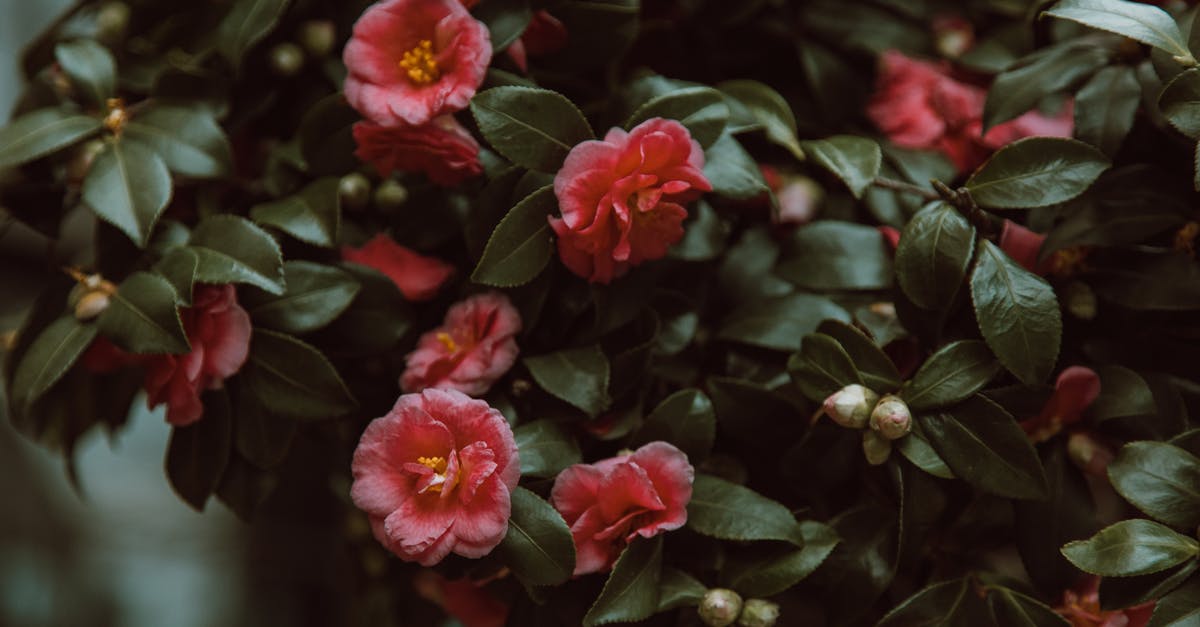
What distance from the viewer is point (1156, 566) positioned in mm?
652

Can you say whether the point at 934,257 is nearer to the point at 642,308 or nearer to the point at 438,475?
the point at 642,308

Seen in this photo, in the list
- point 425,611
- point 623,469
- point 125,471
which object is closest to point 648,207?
point 623,469

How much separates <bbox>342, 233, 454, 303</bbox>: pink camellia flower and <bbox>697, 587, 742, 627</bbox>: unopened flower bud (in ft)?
1.05

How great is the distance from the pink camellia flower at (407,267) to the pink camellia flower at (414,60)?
12 cm

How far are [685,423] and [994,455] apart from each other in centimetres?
21

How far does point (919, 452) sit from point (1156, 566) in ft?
0.51

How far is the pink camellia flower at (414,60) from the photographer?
740 mm

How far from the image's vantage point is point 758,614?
0.73 metres

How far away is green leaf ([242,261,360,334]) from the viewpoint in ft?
2.60

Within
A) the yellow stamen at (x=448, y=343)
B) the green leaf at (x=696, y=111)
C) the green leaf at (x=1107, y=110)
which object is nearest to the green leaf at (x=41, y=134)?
the yellow stamen at (x=448, y=343)

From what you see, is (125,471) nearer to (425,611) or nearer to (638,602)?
(425,611)

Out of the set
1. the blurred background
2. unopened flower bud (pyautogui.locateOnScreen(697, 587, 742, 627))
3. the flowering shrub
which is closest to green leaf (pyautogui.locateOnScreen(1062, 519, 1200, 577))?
the flowering shrub

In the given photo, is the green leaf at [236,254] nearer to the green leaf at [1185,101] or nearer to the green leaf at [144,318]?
the green leaf at [144,318]

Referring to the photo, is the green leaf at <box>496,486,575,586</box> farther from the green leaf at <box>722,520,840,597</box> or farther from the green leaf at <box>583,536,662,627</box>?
the green leaf at <box>722,520,840,597</box>
